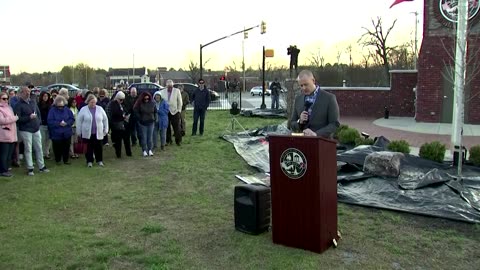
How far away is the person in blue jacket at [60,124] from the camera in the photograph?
981 cm

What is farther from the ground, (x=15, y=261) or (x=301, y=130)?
(x=301, y=130)

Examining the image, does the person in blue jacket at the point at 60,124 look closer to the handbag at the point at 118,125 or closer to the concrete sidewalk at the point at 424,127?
the handbag at the point at 118,125

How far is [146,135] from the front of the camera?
11.4m

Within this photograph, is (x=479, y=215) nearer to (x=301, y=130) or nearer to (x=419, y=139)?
(x=301, y=130)

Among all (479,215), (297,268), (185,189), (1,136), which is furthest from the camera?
(1,136)

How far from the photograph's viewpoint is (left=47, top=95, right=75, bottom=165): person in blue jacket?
9812mm

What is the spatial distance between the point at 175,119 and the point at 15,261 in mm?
8587

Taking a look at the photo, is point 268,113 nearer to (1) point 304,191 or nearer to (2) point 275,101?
(2) point 275,101

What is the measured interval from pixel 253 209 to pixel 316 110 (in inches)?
51.7

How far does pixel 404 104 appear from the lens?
72.0 ft

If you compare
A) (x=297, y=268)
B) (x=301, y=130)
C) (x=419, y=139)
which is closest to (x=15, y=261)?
(x=297, y=268)

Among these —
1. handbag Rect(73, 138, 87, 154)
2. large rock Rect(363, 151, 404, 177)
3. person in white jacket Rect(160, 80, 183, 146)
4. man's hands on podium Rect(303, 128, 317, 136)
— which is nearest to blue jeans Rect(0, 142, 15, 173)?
handbag Rect(73, 138, 87, 154)

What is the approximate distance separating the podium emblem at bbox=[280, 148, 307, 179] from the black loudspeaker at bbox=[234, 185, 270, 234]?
72 cm

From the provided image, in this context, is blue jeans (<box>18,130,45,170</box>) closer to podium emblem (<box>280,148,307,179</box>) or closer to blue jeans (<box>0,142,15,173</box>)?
blue jeans (<box>0,142,15,173</box>)
